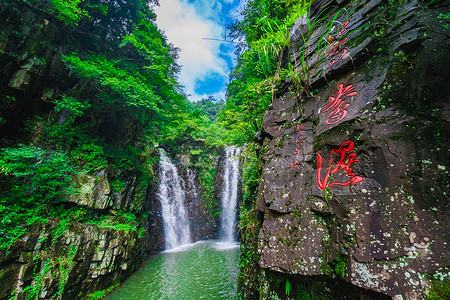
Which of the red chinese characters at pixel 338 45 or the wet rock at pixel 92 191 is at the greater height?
the red chinese characters at pixel 338 45

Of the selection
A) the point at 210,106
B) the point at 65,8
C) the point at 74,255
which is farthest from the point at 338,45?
the point at 210,106

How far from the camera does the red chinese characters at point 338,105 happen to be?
7.01 ft

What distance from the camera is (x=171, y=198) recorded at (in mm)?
11531

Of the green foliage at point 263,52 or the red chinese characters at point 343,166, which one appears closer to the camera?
the red chinese characters at point 343,166

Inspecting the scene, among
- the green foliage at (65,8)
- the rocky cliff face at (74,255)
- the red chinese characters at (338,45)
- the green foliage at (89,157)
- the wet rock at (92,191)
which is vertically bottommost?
the rocky cliff face at (74,255)

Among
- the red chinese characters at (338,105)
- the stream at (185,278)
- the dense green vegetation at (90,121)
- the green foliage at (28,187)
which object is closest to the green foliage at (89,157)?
the dense green vegetation at (90,121)

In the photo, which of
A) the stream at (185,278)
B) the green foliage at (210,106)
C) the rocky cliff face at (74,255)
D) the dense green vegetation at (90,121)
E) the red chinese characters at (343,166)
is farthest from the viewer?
the green foliage at (210,106)

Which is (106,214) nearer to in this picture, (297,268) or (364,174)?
(297,268)

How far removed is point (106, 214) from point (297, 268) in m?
6.53

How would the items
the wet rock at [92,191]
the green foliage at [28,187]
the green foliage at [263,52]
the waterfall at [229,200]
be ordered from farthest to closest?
the waterfall at [229,200]
the wet rock at [92,191]
the green foliage at [28,187]
the green foliage at [263,52]

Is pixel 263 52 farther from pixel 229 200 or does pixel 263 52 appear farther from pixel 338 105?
pixel 229 200

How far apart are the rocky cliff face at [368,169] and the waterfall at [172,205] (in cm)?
962

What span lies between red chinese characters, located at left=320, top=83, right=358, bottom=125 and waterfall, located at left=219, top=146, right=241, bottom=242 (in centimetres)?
944

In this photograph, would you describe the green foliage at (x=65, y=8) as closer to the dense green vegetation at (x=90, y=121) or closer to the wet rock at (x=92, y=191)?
the dense green vegetation at (x=90, y=121)
